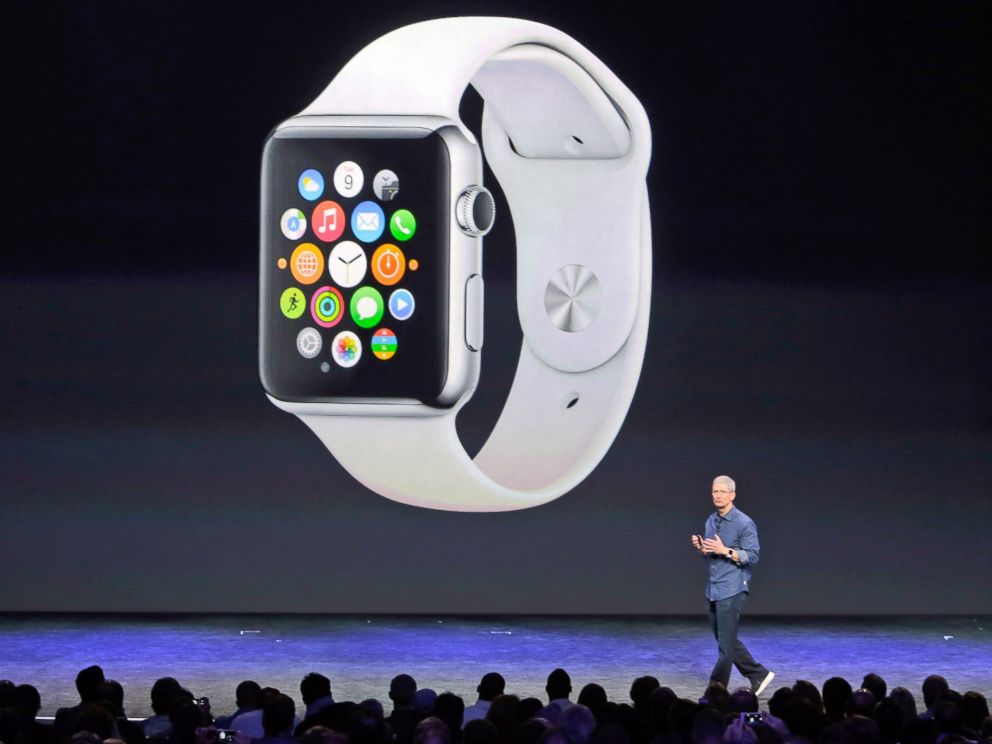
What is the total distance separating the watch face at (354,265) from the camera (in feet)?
6.10

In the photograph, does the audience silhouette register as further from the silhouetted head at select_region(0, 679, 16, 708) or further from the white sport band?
the white sport band

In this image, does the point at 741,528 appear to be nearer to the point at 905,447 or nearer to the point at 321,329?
the point at 905,447

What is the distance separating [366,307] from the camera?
1896mm

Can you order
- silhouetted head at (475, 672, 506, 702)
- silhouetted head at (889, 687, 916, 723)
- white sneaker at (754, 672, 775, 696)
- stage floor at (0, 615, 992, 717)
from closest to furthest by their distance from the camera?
silhouetted head at (889, 687, 916, 723) → silhouetted head at (475, 672, 506, 702) → white sneaker at (754, 672, 775, 696) → stage floor at (0, 615, 992, 717)

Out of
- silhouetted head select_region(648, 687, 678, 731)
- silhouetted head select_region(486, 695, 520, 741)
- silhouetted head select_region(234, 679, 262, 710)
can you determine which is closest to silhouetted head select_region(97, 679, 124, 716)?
silhouetted head select_region(234, 679, 262, 710)

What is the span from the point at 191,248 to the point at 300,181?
4.42 meters

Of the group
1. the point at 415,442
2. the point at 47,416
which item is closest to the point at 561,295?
the point at 415,442

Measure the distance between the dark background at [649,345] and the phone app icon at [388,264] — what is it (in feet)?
14.0

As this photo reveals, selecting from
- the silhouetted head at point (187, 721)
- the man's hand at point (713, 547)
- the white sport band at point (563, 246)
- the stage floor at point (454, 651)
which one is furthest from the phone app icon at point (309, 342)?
the stage floor at point (454, 651)

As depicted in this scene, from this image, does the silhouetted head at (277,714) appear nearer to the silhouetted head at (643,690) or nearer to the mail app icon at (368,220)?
the silhouetted head at (643,690)

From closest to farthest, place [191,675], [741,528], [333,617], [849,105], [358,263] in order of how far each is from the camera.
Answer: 1. [358,263]
2. [741,528]
3. [191,675]
4. [849,105]
5. [333,617]

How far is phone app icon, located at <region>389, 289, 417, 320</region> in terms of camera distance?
1856 mm

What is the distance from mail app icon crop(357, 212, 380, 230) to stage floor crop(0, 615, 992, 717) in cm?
316

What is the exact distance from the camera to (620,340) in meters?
2.36
